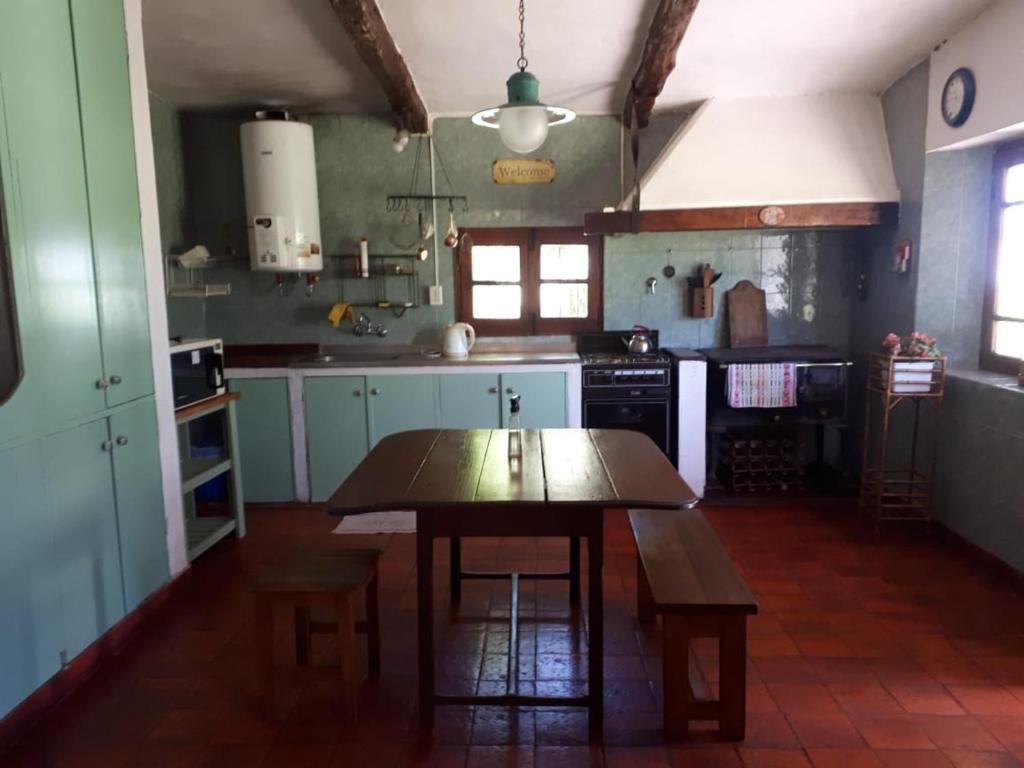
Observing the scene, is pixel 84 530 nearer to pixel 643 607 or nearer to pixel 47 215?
pixel 47 215

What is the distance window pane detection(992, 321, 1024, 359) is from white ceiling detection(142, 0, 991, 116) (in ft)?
4.91

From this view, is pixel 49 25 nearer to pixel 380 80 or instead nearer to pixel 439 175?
pixel 380 80

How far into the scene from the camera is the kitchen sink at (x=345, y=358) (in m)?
4.45

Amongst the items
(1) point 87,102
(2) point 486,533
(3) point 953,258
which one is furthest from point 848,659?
(1) point 87,102

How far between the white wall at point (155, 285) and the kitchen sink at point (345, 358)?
134 centimetres

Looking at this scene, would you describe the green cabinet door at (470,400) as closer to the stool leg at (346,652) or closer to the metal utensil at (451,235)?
the metal utensil at (451,235)

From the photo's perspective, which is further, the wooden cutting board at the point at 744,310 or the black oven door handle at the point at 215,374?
the wooden cutting board at the point at 744,310

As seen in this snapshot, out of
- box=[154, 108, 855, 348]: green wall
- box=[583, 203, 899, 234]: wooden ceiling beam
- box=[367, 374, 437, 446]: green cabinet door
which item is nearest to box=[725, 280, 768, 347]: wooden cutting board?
box=[154, 108, 855, 348]: green wall

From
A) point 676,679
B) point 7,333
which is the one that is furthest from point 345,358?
point 676,679

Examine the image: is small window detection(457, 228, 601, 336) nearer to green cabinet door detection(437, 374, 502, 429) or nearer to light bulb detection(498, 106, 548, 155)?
green cabinet door detection(437, 374, 502, 429)

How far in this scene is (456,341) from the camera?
15.2 feet

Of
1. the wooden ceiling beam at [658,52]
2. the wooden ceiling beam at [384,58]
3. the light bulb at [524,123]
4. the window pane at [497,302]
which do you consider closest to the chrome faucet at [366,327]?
the window pane at [497,302]

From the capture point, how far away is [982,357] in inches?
152

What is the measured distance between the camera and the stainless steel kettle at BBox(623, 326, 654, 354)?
4.67 meters
